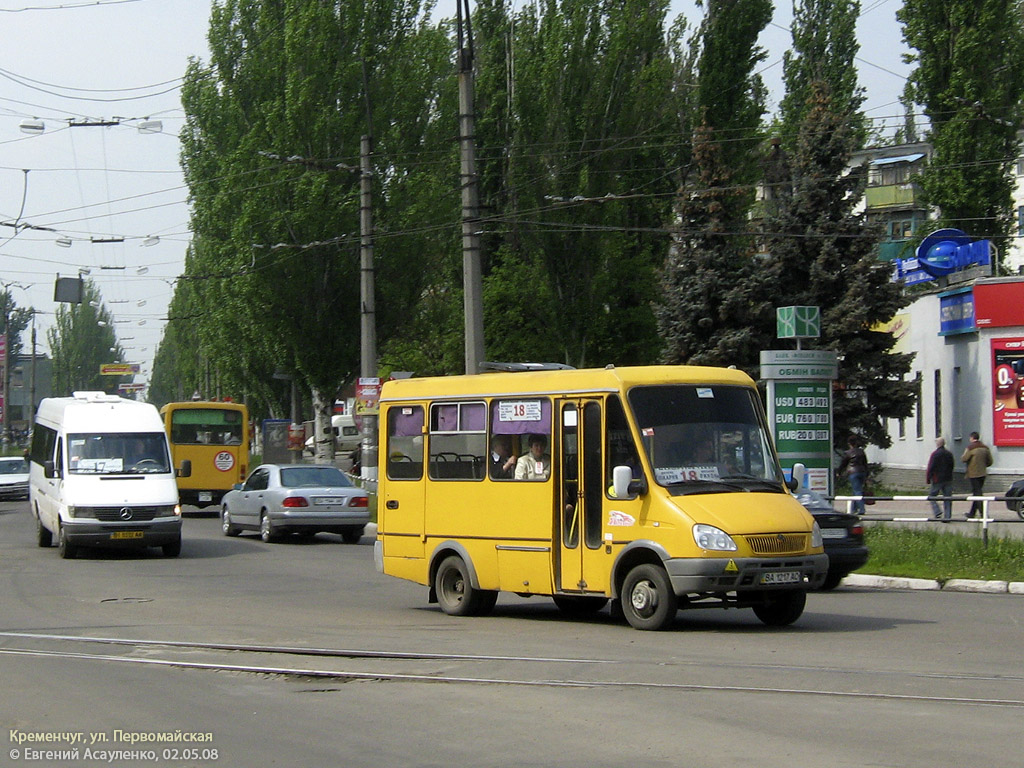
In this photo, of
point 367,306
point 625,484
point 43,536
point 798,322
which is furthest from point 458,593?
point 367,306

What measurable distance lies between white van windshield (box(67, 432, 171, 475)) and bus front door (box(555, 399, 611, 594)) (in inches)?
474

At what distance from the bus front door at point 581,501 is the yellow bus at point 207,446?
25.1 metres

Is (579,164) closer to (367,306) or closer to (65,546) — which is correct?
(367,306)

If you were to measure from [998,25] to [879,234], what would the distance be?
26.7 feet

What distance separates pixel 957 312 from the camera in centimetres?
3750

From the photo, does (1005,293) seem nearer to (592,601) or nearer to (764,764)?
(592,601)

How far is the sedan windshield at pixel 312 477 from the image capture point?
26.3 metres

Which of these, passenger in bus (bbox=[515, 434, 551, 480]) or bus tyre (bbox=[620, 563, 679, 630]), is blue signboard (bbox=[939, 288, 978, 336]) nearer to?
passenger in bus (bbox=[515, 434, 551, 480])

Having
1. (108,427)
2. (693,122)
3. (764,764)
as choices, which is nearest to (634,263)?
(693,122)

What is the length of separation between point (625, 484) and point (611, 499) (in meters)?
0.61

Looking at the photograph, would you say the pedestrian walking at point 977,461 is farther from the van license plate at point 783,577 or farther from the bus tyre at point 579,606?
the van license plate at point 783,577

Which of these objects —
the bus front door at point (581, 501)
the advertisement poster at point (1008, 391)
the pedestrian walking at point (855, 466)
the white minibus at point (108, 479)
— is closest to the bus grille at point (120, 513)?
the white minibus at point (108, 479)

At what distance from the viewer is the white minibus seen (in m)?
22.0

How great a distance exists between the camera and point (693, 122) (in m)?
43.5
